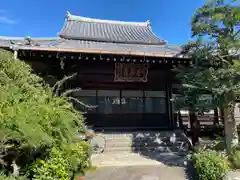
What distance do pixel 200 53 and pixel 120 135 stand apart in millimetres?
4197

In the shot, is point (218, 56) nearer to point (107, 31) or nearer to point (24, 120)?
point (24, 120)

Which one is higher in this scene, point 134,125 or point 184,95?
point 184,95

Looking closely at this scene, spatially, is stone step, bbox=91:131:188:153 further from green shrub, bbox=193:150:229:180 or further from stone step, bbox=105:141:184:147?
green shrub, bbox=193:150:229:180

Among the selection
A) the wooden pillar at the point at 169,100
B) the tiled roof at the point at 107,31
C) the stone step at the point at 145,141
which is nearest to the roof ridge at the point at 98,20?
the tiled roof at the point at 107,31

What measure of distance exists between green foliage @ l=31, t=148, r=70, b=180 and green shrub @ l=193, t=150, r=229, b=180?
266 centimetres

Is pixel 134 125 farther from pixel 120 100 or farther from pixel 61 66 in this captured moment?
pixel 61 66

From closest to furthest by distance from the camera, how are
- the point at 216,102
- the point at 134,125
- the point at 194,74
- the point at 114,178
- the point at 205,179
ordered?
the point at 205,179 < the point at 114,178 < the point at 216,102 < the point at 194,74 < the point at 134,125

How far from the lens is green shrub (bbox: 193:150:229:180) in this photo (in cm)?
432

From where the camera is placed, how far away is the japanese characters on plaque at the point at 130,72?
27.4 ft

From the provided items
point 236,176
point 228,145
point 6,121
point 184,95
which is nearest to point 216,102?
point 184,95

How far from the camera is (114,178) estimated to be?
4832 millimetres

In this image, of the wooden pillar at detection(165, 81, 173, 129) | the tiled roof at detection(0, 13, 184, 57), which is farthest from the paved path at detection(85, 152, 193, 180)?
the tiled roof at detection(0, 13, 184, 57)

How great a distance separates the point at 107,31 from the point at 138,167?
9205 mm

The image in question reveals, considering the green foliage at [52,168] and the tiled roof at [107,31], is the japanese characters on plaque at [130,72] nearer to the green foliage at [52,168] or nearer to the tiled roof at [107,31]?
the tiled roof at [107,31]
